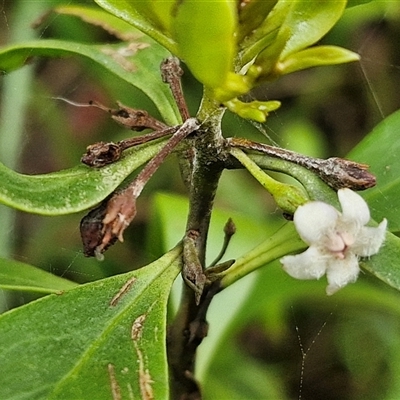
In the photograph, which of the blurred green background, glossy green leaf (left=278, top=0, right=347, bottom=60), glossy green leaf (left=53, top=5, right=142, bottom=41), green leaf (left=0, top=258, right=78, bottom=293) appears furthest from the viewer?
the blurred green background

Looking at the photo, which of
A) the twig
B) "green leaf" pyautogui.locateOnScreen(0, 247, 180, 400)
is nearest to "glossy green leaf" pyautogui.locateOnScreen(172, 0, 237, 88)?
the twig

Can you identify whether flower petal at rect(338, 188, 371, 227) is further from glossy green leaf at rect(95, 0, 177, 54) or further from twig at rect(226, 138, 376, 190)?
glossy green leaf at rect(95, 0, 177, 54)

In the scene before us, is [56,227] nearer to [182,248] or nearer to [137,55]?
[137,55]

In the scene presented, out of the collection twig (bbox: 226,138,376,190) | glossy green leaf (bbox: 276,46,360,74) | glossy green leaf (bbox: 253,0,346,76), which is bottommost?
twig (bbox: 226,138,376,190)

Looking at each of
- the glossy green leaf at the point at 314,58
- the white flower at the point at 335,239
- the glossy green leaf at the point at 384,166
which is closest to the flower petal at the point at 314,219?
the white flower at the point at 335,239

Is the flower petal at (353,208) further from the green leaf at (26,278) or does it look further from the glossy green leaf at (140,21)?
the green leaf at (26,278)

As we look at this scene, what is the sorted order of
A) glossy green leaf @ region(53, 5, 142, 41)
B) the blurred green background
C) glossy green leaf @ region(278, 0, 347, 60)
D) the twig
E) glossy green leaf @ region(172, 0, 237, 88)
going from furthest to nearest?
the blurred green background, glossy green leaf @ region(53, 5, 142, 41), the twig, glossy green leaf @ region(278, 0, 347, 60), glossy green leaf @ region(172, 0, 237, 88)
